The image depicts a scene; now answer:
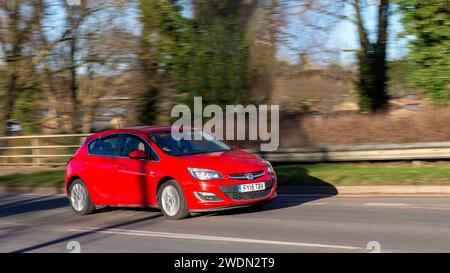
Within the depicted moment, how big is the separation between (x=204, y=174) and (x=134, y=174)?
1.63 meters

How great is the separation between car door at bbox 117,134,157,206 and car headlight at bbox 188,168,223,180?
99 centimetres

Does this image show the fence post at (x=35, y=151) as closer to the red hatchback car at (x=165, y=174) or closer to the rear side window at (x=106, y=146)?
the red hatchback car at (x=165, y=174)

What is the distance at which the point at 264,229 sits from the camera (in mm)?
9969

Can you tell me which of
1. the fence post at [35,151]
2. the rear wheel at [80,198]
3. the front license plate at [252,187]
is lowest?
the fence post at [35,151]

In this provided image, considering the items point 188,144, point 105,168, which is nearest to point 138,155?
point 188,144

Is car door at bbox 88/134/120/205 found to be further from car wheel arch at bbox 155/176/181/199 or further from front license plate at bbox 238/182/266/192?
front license plate at bbox 238/182/266/192

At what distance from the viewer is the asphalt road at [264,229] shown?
28.4ft

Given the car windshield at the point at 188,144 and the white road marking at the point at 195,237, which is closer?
the white road marking at the point at 195,237

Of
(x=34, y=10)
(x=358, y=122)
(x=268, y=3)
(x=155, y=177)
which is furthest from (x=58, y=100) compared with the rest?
(x=155, y=177)

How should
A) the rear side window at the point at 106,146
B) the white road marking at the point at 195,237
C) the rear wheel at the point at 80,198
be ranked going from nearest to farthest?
the white road marking at the point at 195,237 → the rear side window at the point at 106,146 → the rear wheel at the point at 80,198

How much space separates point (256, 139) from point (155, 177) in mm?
11087

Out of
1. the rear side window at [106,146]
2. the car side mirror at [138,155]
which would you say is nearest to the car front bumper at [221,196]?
the car side mirror at [138,155]

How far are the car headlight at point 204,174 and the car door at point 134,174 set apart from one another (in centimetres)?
99
